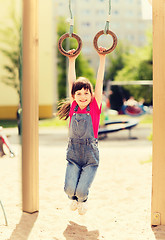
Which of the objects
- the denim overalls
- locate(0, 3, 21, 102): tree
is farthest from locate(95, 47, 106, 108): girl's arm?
locate(0, 3, 21, 102): tree

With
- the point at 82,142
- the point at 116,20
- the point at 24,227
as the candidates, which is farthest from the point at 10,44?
the point at 116,20

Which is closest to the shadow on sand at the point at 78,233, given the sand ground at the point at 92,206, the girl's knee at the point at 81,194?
the sand ground at the point at 92,206

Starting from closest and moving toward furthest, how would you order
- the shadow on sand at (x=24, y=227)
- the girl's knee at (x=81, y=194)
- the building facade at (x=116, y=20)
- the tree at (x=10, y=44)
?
1. the girl's knee at (x=81, y=194)
2. the shadow on sand at (x=24, y=227)
3. the tree at (x=10, y=44)
4. the building facade at (x=116, y=20)

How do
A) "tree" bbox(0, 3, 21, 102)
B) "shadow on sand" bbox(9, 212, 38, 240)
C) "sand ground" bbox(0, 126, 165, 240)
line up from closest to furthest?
"shadow on sand" bbox(9, 212, 38, 240) < "sand ground" bbox(0, 126, 165, 240) < "tree" bbox(0, 3, 21, 102)

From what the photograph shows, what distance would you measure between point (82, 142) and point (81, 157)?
137mm

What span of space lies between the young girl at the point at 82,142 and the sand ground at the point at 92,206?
0.49 m

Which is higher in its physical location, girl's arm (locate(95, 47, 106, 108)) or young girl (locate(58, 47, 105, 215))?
girl's arm (locate(95, 47, 106, 108))

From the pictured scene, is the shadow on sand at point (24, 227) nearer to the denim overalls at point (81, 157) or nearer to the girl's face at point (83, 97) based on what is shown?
the denim overalls at point (81, 157)

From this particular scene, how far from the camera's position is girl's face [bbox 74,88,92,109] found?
Answer: 3100 mm

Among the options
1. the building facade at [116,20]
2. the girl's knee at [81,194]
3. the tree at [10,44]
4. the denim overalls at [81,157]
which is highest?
the building facade at [116,20]

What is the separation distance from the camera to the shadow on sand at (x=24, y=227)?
319 cm

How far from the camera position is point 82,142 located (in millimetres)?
3084

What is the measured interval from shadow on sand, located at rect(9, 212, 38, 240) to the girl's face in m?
1.29

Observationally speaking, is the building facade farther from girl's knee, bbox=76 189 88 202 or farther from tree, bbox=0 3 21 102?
girl's knee, bbox=76 189 88 202
